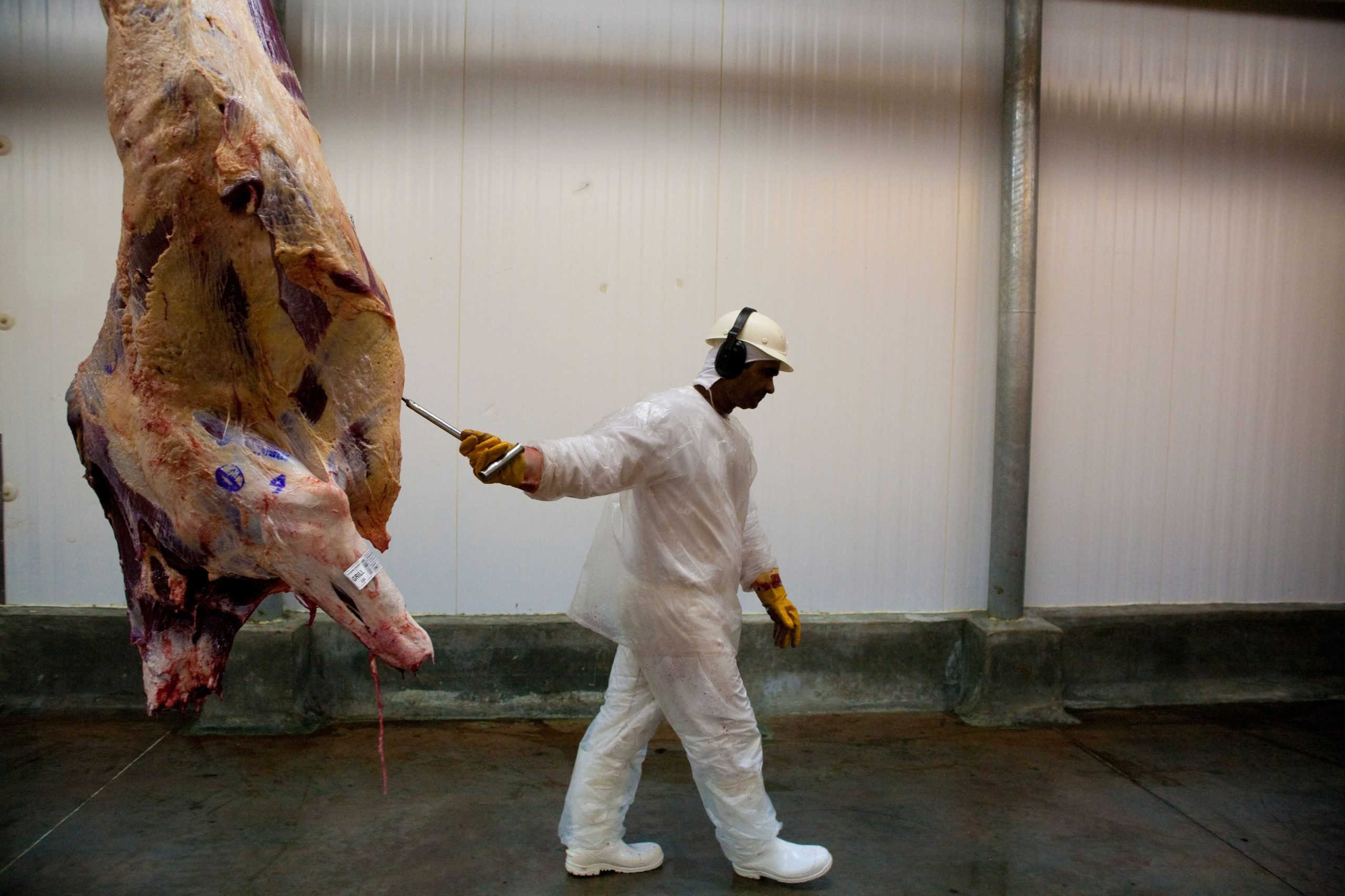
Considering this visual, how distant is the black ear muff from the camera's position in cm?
257

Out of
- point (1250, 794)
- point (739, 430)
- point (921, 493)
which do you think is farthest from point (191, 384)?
point (1250, 794)

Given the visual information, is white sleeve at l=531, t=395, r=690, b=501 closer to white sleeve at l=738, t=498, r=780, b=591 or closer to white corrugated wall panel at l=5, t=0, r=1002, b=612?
white sleeve at l=738, t=498, r=780, b=591

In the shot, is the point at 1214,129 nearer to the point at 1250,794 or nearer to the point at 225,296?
the point at 1250,794

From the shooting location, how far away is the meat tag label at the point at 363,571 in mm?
1523

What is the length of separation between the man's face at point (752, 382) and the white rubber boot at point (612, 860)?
1376 mm

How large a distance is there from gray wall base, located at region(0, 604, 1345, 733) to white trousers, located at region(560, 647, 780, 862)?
1.32 metres

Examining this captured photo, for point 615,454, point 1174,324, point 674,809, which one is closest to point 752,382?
point 615,454

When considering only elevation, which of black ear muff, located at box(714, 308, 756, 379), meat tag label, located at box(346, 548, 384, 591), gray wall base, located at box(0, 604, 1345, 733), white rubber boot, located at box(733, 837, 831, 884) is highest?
black ear muff, located at box(714, 308, 756, 379)

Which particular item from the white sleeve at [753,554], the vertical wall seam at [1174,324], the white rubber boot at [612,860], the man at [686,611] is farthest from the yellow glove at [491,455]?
the vertical wall seam at [1174,324]

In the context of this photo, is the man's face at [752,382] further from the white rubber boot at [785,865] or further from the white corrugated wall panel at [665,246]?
the white corrugated wall panel at [665,246]

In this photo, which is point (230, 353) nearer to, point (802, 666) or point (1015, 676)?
point (802, 666)

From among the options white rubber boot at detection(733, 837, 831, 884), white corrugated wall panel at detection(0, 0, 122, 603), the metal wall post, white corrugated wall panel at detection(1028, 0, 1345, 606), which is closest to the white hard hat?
white rubber boot at detection(733, 837, 831, 884)

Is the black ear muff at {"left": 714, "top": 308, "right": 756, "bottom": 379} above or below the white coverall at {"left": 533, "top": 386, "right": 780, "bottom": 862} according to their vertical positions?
above

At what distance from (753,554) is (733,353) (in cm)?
68
